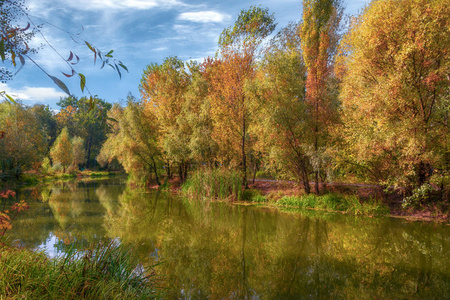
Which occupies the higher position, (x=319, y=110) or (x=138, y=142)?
(x=319, y=110)

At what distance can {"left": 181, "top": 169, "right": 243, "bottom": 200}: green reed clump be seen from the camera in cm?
1956

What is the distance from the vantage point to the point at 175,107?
26.1 meters

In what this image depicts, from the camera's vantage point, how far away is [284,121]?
16.2m

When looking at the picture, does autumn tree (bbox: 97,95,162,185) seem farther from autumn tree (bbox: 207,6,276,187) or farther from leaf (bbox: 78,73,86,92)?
leaf (bbox: 78,73,86,92)

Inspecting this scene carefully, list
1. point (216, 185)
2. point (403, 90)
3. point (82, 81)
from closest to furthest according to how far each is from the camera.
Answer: point (82, 81)
point (403, 90)
point (216, 185)

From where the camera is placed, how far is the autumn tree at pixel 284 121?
16.4 metres

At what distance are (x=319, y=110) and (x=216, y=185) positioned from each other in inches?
344

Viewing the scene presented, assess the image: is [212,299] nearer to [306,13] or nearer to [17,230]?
[17,230]

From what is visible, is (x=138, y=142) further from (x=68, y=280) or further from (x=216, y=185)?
(x=68, y=280)

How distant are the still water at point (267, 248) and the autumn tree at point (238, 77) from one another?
22.8ft

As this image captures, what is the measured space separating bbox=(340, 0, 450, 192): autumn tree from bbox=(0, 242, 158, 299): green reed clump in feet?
38.5

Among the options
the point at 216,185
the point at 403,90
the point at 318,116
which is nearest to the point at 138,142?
the point at 216,185

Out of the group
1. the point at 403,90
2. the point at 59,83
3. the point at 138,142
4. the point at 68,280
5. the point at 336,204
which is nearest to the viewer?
the point at 59,83

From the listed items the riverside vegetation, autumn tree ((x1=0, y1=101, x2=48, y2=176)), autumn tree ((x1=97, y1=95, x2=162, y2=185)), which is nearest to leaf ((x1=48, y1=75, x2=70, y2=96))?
the riverside vegetation
